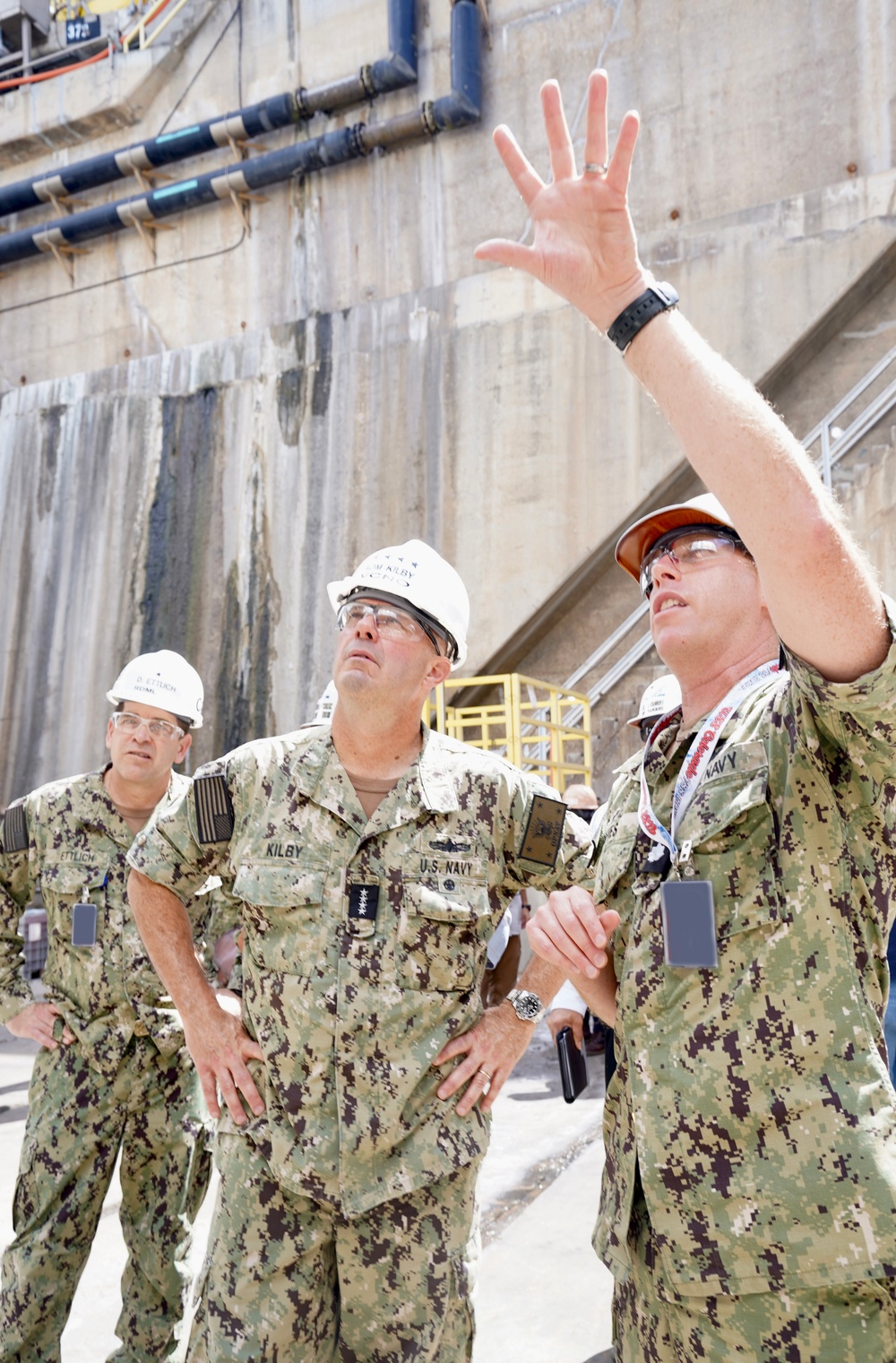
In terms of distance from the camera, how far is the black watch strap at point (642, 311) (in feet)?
4.59

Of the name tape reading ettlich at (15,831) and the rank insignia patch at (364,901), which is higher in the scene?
the name tape reading ettlich at (15,831)

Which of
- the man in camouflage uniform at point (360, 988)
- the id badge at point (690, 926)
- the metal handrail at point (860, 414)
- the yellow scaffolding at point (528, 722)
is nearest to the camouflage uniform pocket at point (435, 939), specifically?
the man in camouflage uniform at point (360, 988)

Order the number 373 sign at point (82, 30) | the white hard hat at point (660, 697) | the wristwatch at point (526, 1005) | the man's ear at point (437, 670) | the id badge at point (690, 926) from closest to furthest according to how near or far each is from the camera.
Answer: the id badge at point (690, 926) → the wristwatch at point (526, 1005) → the man's ear at point (437, 670) → the white hard hat at point (660, 697) → the number 373 sign at point (82, 30)

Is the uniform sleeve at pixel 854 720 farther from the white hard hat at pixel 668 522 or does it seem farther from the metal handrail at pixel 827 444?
the metal handrail at pixel 827 444

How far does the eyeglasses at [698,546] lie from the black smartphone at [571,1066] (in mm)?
998

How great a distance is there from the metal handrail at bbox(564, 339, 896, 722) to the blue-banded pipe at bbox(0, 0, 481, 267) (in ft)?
21.1

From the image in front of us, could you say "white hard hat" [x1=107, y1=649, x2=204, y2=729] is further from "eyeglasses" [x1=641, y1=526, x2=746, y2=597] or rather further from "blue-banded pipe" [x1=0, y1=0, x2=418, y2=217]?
"blue-banded pipe" [x1=0, y1=0, x2=418, y2=217]

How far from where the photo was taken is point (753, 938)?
5.01 ft

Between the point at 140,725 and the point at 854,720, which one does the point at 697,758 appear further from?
the point at 140,725

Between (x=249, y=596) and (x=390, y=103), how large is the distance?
7.38m

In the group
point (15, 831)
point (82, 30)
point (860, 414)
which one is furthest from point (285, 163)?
point (15, 831)

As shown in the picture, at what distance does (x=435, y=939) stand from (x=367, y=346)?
1195 centimetres

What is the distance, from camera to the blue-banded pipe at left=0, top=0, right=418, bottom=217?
46.6 feet

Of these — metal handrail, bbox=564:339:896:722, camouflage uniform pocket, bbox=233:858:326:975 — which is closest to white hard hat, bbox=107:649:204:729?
camouflage uniform pocket, bbox=233:858:326:975
